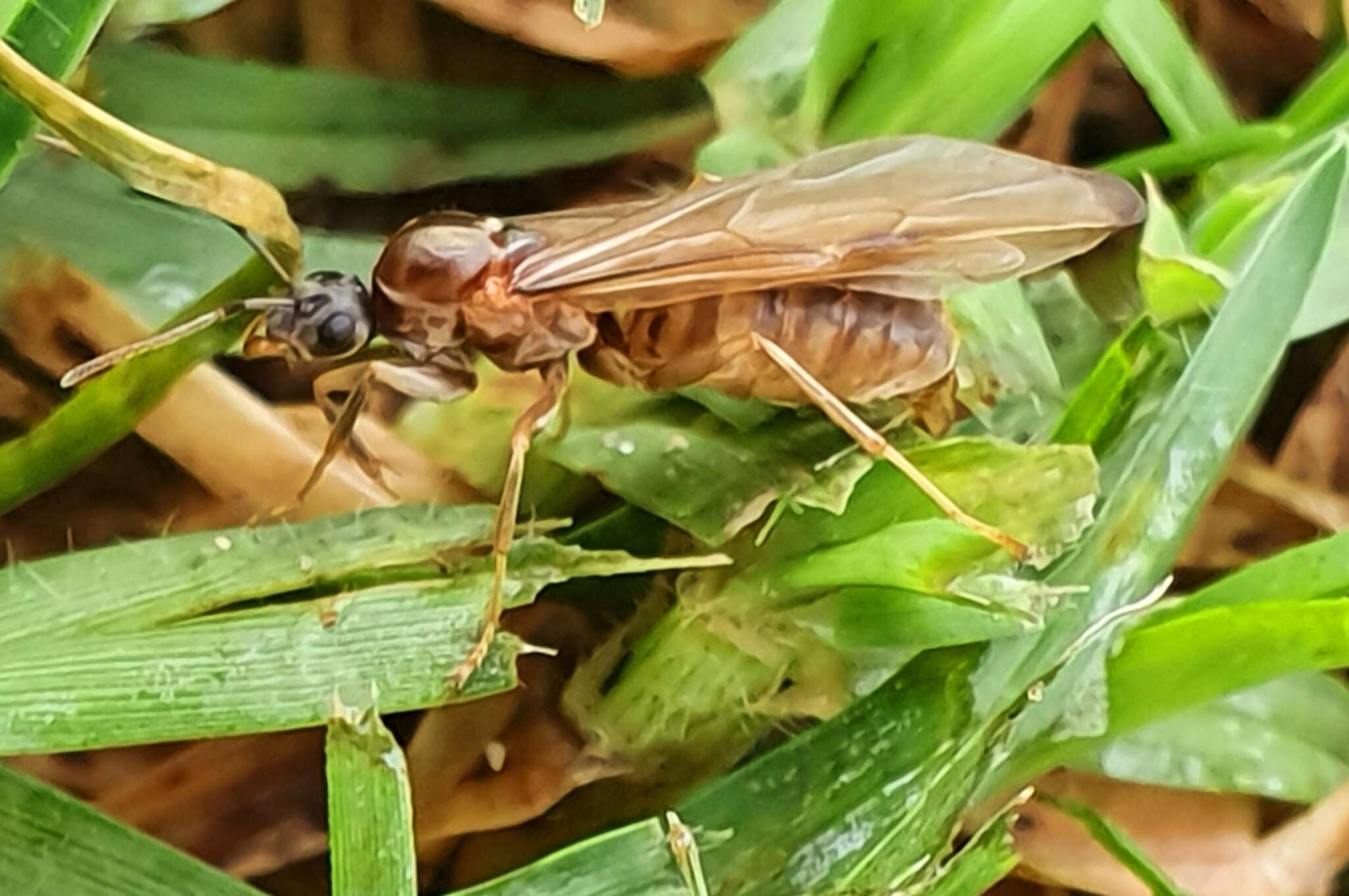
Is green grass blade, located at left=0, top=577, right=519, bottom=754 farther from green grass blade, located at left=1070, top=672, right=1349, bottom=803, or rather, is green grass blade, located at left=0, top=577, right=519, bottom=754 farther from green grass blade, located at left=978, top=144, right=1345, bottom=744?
green grass blade, located at left=1070, top=672, right=1349, bottom=803

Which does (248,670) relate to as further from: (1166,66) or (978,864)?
(1166,66)

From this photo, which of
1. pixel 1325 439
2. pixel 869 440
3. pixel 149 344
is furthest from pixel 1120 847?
pixel 149 344

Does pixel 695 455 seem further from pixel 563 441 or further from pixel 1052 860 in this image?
pixel 1052 860

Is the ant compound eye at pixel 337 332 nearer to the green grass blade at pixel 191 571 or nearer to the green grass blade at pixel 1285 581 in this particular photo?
the green grass blade at pixel 191 571

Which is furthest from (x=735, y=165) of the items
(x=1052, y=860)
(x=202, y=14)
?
(x=1052, y=860)

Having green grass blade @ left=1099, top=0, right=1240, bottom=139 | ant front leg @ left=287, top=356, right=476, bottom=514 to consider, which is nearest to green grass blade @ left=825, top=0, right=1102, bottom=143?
green grass blade @ left=1099, top=0, right=1240, bottom=139

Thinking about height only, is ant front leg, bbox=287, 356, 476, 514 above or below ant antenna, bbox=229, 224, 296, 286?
below

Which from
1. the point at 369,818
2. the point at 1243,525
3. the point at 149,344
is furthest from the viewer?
the point at 1243,525
